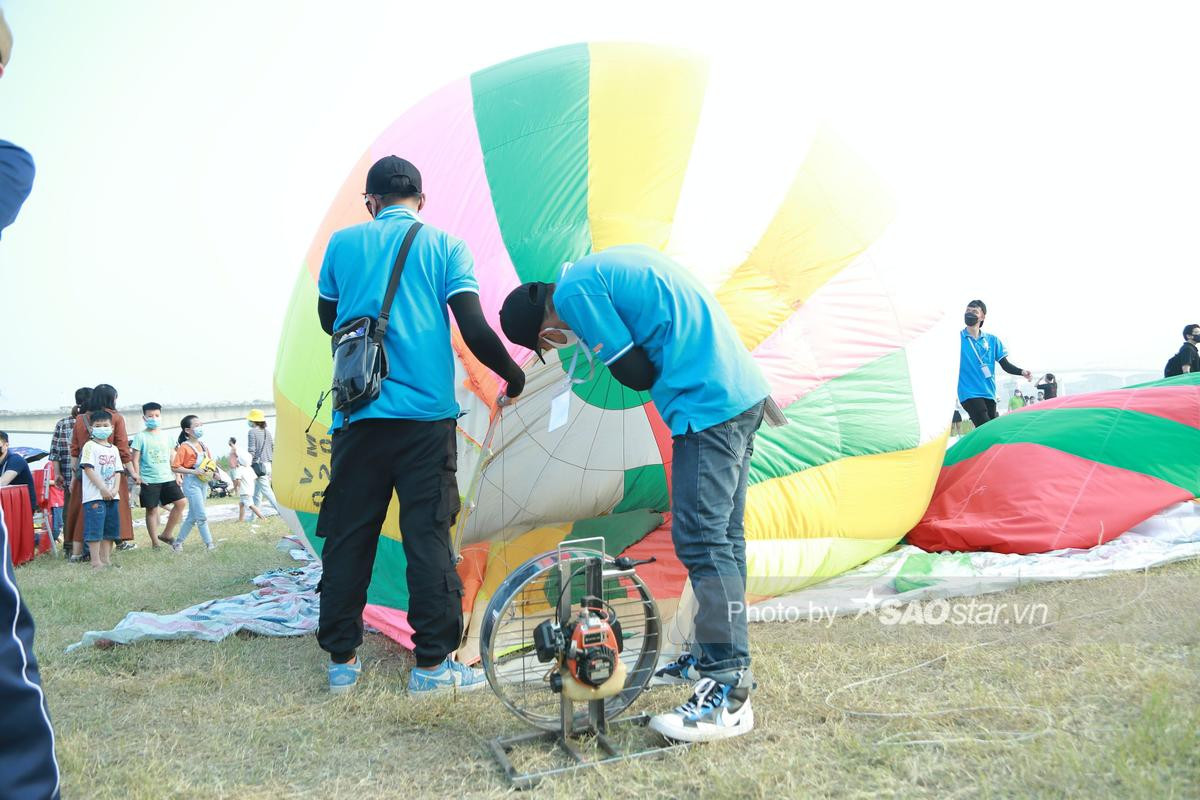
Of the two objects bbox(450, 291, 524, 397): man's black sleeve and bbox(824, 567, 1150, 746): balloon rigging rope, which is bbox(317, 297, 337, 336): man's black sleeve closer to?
bbox(450, 291, 524, 397): man's black sleeve

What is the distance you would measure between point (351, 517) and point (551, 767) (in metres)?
1.20

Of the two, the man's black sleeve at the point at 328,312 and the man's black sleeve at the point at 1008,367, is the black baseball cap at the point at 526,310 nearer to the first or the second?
the man's black sleeve at the point at 328,312

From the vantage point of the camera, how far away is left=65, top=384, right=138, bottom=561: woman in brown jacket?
758cm

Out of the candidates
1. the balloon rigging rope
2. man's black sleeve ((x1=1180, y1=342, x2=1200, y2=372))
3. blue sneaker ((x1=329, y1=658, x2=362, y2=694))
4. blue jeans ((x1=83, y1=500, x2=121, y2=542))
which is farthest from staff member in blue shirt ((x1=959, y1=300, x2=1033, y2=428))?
blue jeans ((x1=83, y1=500, x2=121, y2=542))

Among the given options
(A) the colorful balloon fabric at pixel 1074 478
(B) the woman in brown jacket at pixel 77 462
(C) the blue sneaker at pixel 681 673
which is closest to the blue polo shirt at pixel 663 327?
(C) the blue sneaker at pixel 681 673

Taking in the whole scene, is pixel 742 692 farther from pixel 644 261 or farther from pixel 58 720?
pixel 58 720

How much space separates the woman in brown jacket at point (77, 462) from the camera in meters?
7.58

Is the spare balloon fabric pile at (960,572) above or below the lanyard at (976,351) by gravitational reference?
below

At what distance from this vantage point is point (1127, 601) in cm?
360

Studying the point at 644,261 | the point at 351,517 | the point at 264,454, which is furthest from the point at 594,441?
the point at 264,454

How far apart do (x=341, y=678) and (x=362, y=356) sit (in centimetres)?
122

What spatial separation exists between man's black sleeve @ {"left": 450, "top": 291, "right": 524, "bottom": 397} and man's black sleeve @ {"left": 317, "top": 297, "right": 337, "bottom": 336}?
52 cm

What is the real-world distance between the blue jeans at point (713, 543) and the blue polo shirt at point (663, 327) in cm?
7

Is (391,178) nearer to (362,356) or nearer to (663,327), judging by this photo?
(362,356)
